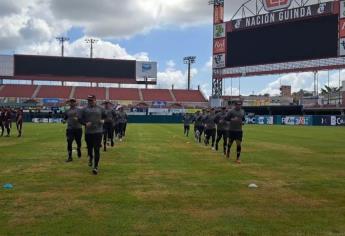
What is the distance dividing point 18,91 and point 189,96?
32904mm

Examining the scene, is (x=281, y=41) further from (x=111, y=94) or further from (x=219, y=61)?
(x=111, y=94)

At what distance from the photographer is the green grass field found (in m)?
7.87

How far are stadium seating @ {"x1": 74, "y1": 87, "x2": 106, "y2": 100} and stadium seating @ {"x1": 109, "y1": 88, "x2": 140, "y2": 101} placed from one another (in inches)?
60.1

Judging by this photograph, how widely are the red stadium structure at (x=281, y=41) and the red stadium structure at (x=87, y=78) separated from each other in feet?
84.6

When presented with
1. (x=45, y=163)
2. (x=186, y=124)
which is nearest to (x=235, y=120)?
(x=45, y=163)

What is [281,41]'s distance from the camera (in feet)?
224

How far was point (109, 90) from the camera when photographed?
10169 centimetres

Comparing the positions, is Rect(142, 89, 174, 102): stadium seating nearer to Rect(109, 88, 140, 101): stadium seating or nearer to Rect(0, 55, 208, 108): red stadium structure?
Rect(0, 55, 208, 108): red stadium structure

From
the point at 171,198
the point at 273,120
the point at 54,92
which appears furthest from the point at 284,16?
the point at 171,198

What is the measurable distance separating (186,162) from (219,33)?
198 ft

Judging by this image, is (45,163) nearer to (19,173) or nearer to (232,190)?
(19,173)

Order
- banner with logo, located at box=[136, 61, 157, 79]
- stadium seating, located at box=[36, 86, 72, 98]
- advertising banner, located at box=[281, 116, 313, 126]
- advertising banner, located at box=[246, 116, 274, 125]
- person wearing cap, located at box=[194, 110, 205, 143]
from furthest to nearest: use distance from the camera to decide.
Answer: banner with logo, located at box=[136, 61, 157, 79] < stadium seating, located at box=[36, 86, 72, 98] < advertising banner, located at box=[246, 116, 274, 125] < advertising banner, located at box=[281, 116, 313, 126] < person wearing cap, located at box=[194, 110, 205, 143]

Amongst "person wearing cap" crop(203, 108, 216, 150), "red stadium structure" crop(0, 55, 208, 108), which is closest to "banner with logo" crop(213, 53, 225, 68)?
"red stadium structure" crop(0, 55, 208, 108)

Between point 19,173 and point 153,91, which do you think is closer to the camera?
point 19,173
